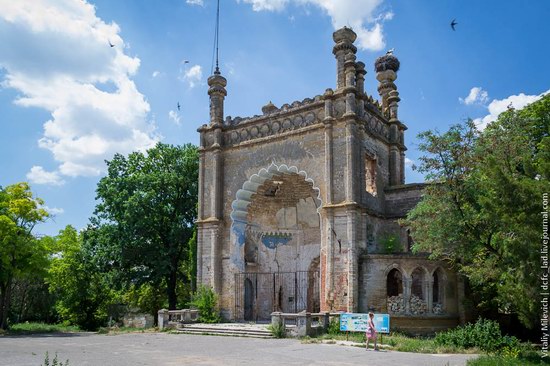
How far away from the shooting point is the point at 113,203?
26219mm

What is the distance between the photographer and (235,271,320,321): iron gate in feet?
76.6

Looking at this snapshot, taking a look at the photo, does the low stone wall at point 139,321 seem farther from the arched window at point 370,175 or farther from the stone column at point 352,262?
the arched window at point 370,175

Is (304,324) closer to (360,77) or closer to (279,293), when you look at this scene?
(279,293)

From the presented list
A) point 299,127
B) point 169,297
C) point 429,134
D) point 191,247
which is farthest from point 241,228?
point 429,134

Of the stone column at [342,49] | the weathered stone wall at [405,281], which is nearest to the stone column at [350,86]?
the stone column at [342,49]

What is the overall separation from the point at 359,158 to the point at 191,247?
911 cm

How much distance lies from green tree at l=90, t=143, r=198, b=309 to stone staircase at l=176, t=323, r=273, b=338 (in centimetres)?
545

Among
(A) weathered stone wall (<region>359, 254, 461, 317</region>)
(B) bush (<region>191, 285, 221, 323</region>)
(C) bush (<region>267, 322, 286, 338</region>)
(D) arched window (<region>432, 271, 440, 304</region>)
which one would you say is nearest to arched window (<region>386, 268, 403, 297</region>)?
(D) arched window (<region>432, 271, 440, 304</region>)

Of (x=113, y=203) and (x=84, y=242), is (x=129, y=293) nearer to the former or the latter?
(x=84, y=242)

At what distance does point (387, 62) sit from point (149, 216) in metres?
13.7

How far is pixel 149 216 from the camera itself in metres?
25.9

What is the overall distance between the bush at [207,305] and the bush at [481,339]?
394 inches

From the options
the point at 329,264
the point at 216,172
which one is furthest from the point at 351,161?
the point at 216,172

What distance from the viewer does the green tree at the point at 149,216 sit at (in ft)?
84.3
